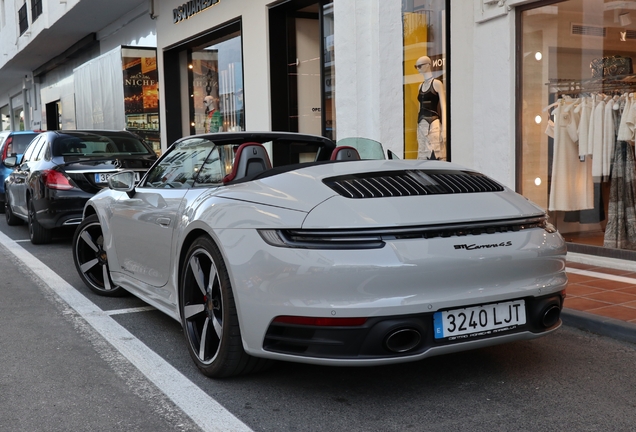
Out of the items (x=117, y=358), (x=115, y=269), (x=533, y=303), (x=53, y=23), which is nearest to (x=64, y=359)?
(x=117, y=358)

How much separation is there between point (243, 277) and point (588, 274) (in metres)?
4.45

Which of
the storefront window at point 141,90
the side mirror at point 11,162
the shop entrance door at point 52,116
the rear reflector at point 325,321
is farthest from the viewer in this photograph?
the shop entrance door at point 52,116

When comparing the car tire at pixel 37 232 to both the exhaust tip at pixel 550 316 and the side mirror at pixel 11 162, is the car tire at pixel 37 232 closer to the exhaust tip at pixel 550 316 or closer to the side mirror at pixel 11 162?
the side mirror at pixel 11 162

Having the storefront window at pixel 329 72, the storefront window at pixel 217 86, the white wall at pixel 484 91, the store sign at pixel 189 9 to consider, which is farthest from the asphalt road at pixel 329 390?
the store sign at pixel 189 9

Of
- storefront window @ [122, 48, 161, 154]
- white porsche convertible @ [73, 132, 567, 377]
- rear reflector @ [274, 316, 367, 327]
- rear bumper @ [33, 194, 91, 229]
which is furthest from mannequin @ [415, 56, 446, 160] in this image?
storefront window @ [122, 48, 161, 154]

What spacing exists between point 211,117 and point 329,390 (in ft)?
44.2

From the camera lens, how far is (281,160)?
4.64 m

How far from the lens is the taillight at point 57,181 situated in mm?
9039

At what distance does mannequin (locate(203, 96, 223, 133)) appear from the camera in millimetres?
16016

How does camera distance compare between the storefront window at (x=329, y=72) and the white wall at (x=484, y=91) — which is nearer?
the white wall at (x=484, y=91)

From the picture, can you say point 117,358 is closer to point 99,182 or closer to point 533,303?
point 533,303

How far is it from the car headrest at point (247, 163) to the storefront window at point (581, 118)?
472 cm

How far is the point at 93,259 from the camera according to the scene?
610 centimetres

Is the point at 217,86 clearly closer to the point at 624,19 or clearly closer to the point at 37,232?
the point at 37,232
